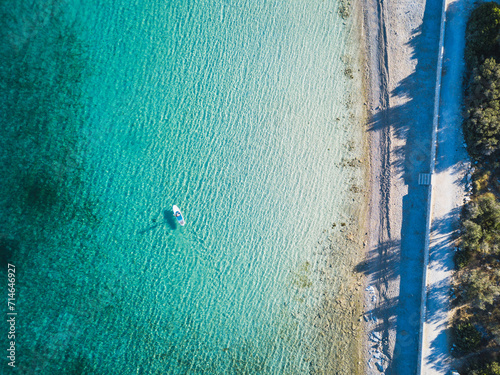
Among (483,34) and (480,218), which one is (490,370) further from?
(483,34)

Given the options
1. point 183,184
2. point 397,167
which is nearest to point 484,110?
point 397,167

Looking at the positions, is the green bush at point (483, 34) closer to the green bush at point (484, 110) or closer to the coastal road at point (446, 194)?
the coastal road at point (446, 194)

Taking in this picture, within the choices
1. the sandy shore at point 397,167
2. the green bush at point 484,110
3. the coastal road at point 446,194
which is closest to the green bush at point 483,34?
the coastal road at point 446,194

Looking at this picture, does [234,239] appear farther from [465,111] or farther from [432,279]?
[465,111]

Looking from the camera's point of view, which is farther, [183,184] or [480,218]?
[183,184]

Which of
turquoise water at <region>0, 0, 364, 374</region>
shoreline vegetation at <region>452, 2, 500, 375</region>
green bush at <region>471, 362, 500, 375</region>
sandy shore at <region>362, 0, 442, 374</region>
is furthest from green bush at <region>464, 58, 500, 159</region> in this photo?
green bush at <region>471, 362, 500, 375</region>

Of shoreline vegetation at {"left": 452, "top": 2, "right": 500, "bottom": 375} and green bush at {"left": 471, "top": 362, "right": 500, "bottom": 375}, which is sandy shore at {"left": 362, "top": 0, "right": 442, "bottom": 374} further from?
green bush at {"left": 471, "top": 362, "right": 500, "bottom": 375}

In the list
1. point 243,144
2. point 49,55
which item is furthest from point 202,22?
point 49,55
